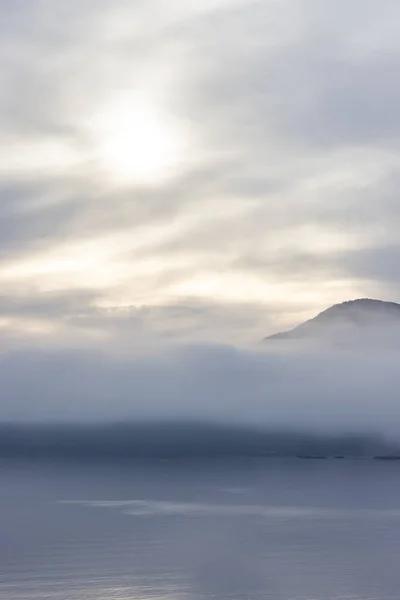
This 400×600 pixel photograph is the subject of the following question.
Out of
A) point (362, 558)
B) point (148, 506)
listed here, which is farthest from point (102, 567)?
point (148, 506)

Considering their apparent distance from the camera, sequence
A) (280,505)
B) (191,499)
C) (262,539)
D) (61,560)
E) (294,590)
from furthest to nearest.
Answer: (191,499), (280,505), (262,539), (61,560), (294,590)

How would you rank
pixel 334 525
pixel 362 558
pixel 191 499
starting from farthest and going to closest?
pixel 191 499 → pixel 334 525 → pixel 362 558

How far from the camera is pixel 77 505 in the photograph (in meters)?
169

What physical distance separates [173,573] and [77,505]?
Answer: 83602mm

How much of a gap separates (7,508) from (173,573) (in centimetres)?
8119

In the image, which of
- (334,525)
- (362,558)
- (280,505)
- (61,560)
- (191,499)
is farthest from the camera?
(191,499)

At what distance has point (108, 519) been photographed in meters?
140

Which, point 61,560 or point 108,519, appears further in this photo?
point 108,519

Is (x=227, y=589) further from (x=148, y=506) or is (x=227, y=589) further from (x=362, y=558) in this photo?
(x=148, y=506)

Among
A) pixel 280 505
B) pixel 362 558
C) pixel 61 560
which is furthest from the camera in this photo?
pixel 280 505

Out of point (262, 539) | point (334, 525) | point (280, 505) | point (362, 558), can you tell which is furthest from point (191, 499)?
point (362, 558)

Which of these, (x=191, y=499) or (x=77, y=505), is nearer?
(x=77, y=505)

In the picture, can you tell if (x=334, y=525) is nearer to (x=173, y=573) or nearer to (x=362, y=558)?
(x=362, y=558)

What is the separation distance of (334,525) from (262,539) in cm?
2533
